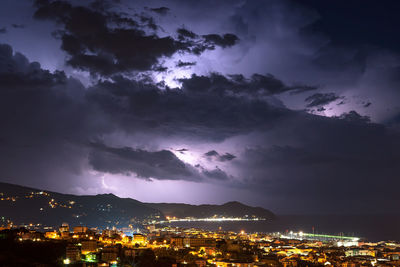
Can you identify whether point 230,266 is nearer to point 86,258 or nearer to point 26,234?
point 86,258

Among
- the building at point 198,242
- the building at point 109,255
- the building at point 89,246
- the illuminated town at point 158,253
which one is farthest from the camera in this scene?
the building at point 198,242

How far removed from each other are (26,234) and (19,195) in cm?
6419

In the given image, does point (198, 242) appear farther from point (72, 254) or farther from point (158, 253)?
point (72, 254)

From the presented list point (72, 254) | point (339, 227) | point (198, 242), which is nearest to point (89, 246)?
point (72, 254)

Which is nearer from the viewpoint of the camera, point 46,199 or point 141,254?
point 141,254

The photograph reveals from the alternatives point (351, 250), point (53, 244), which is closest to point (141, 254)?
point (53, 244)

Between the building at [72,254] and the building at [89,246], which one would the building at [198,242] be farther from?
the building at [72,254]

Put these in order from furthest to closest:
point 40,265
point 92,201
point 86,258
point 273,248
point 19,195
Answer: point 92,201 < point 19,195 < point 273,248 < point 86,258 < point 40,265

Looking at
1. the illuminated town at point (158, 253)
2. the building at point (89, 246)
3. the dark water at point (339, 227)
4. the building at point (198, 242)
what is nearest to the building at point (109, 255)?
the illuminated town at point (158, 253)

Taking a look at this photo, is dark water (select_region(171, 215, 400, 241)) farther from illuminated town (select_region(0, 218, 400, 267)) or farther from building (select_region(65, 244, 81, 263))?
building (select_region(65, 244, 81, 263))

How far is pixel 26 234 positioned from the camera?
118ft

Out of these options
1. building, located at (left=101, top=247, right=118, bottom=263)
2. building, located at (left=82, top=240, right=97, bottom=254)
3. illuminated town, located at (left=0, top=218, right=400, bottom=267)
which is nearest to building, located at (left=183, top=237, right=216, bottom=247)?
illuminated town, located at (left=0, top=218, right=400, bottom=267)

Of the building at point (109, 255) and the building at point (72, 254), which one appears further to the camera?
the building at point (109, 255)

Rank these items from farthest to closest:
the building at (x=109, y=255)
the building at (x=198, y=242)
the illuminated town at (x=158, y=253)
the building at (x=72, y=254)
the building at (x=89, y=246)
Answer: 1. the building at (x=198, y=242)
2. the building at (x=89, y=246)
3. the building at (x=109, y=255)
4. the illuminated town at (x=158, y=253)
5. the building at (x=72, y=254)
